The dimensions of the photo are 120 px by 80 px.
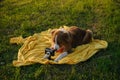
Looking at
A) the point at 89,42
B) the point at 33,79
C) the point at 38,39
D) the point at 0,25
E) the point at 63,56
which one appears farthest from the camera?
the point at 0,25

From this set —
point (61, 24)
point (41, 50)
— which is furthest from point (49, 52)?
point (61, 24)

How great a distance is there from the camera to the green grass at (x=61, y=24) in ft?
22.8

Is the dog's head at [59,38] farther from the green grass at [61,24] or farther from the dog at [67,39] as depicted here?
the green grass at [61,24]

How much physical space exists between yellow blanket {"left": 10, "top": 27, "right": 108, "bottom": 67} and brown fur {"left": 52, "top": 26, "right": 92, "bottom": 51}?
0.44 ft

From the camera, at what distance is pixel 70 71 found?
22.9ft

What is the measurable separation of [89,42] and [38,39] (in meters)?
1.44

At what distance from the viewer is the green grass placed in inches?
273

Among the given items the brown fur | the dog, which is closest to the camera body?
the dog

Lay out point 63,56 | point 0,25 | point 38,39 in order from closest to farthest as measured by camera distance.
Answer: point 63,56
point 38,39
point 0,25

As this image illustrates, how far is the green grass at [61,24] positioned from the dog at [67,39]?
45cm

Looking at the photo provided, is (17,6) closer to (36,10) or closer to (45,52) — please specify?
(36,10)

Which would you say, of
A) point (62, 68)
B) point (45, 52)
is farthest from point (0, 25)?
point (62, 68)

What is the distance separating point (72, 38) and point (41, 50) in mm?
874

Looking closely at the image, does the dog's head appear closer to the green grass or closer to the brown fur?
the brown fur
